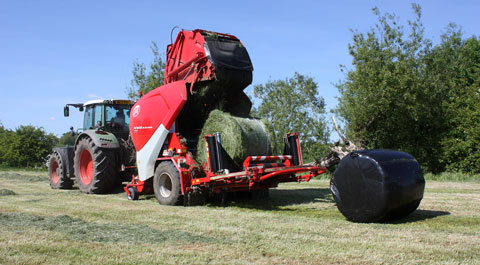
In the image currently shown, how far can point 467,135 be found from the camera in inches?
729

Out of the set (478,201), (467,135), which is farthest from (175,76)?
(467,135)

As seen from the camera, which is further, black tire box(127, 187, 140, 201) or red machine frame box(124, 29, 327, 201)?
black tire box(127, 187, 140, 201)

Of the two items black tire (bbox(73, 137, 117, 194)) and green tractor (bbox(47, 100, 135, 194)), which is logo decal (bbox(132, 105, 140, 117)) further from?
black tire (bbox(73, 137, 117, 194))

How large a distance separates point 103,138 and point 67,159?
267 cm

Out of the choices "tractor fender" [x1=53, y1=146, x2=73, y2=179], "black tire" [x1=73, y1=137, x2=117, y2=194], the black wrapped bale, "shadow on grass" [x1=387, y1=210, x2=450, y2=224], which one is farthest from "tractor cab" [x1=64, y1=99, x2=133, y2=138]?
"shadow on grass" [x1=387, y1=210, x2=450, y2=224]

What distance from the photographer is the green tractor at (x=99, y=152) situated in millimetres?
11352

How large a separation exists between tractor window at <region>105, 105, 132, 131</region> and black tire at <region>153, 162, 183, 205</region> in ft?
11.7

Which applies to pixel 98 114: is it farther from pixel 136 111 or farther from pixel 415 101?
pixel 415 101

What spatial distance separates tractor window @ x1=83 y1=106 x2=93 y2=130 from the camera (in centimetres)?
1275

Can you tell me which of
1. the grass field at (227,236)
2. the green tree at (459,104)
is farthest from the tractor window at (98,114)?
the green tree at (459,104)

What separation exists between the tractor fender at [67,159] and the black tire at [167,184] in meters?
5.03

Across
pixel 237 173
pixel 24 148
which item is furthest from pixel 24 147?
pixel 237 173

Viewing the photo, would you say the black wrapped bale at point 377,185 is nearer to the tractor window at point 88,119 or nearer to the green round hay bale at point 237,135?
the green round hay bale at point 237,135

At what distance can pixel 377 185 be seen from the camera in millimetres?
6266
